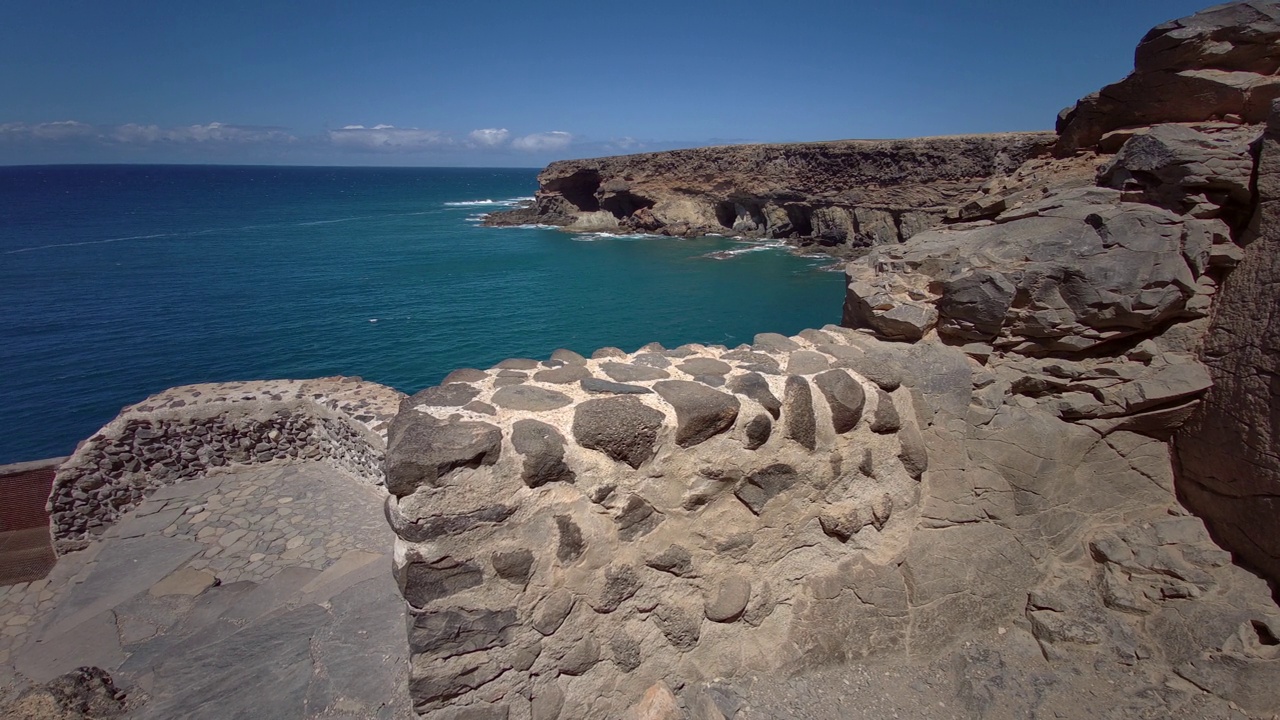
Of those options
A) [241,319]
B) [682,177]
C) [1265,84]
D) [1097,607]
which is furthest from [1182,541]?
[682,177]

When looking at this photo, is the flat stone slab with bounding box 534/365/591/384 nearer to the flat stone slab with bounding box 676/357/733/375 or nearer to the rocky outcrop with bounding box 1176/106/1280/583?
the flat stone slab with bounding box 676/357/733/375

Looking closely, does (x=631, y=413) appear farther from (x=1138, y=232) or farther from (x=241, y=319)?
(x=241, y=319)

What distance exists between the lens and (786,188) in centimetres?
4900

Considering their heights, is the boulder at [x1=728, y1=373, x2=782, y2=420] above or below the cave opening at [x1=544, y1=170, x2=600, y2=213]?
below

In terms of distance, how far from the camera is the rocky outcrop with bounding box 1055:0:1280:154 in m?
4.99

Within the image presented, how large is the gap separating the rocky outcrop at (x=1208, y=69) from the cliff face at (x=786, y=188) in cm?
3018

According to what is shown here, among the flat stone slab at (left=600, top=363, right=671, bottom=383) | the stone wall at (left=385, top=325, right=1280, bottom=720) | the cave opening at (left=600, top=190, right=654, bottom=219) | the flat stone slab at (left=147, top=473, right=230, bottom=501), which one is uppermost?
the cave opening at (left=600, top=190, right=654, bottom=219)

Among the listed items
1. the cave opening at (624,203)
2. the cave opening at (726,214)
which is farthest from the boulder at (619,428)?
the cave opening at (624,203)

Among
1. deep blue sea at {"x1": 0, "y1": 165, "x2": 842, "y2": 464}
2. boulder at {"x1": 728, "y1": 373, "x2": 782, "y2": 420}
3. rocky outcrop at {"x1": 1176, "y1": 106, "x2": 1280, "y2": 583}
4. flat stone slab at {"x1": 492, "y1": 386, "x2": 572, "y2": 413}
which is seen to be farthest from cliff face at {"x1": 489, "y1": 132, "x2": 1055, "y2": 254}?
flat stone slab at {"x1": 492, "y1": 386, "x2": 572, "y2": 413}

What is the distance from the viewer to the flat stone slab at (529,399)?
12.1 ft

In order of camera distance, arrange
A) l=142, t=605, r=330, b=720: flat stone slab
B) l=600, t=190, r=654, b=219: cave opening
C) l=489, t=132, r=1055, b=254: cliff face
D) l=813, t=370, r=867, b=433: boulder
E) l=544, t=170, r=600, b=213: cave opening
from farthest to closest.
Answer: l=544, t=170, r=600, b=213: cave opening
l=600, t=190, r=654, b=219: cave opening
l=489, t=132, r=1055, b=254: cliff face
l=142, t=605, r=330, b=720: flat stone slab
l=813, t=370, r=867, b=433: boulder

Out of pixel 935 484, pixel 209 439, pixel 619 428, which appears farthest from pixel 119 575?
pixel 935 484

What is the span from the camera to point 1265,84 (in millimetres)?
4824

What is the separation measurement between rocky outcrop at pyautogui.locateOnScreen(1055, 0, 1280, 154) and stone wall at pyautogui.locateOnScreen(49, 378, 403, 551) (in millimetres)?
9602
